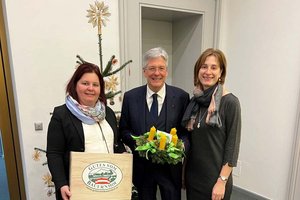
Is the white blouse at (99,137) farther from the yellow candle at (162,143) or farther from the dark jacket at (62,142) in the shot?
the yellow candle at (162,143)

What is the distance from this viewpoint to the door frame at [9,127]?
180 centimetres

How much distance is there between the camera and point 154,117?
1331 millimetres

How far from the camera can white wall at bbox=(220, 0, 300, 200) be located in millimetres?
1998

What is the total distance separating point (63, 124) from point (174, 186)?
0.78 m

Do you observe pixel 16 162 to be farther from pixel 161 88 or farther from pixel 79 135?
pixel 161 88

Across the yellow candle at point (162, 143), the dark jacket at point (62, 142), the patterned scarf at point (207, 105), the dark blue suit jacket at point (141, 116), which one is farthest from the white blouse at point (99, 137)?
the patterned scarf at point (207, 105)

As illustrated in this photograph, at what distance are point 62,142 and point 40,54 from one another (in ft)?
3.25

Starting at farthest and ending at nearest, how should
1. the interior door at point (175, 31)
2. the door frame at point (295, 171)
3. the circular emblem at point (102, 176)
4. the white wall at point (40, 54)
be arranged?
the interior door at point (175, 31)
the door frame at point (295, 171)
the white wall at point (40, 54)
the circular emblem at point (102, 176)

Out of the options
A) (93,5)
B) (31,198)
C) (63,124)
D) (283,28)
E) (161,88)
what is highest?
(93,5)

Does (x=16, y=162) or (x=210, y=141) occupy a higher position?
(x=210, y=141)

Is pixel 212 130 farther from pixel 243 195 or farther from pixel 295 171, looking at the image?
pixel 243 195

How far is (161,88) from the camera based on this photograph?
137cm

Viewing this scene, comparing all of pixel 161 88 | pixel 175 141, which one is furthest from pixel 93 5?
pixel 175 141

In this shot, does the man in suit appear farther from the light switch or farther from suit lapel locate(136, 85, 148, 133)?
the light switch
